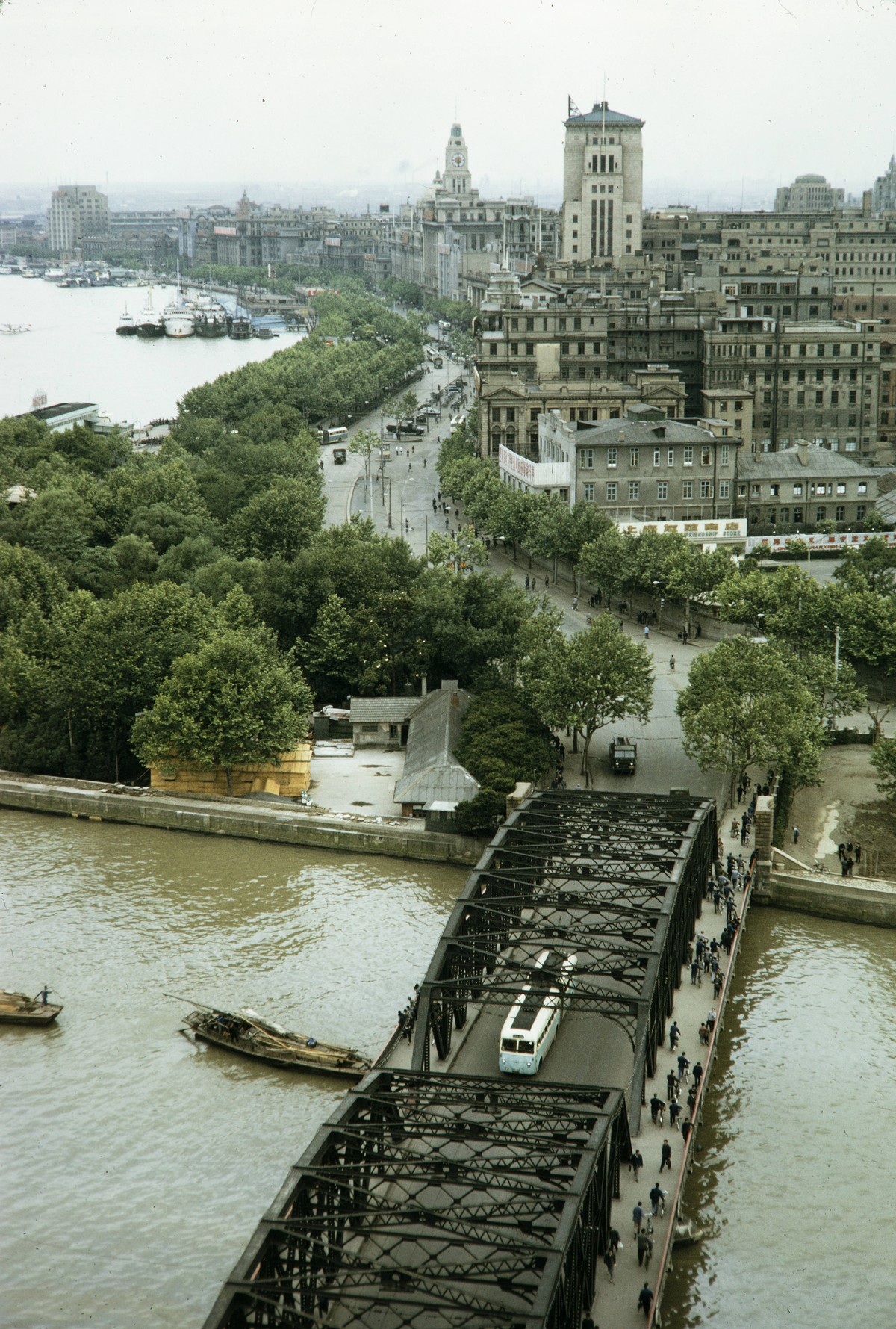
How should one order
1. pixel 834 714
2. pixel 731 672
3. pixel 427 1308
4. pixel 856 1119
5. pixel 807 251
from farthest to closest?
pixel 807 251
pixel 834 714
pixel 731 672
pixel 856 1119
pixel 427 1308

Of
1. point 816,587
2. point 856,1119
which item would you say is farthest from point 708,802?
point 816,587

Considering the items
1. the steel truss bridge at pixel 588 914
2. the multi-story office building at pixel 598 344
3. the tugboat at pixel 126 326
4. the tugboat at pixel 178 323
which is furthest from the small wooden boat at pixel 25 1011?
the tugboat at pixel 178 323

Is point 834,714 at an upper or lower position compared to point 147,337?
lower

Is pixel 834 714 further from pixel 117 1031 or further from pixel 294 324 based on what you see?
pixel 294 324

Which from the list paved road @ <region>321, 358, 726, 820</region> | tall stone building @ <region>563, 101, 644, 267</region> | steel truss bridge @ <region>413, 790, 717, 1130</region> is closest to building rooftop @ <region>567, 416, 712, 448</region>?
paved road @ <region>321, 358, 726, 820</region>

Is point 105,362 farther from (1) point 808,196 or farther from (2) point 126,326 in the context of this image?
(1) point 808,196

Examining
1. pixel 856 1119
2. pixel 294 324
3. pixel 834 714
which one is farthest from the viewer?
pixel 294 324

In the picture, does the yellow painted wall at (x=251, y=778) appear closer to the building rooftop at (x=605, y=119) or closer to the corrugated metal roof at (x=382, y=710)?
the corrugated metal roof at (x=382, y=710)

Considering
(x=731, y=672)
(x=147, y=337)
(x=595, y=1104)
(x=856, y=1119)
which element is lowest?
(x=856, y=1119)
